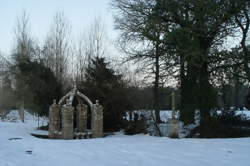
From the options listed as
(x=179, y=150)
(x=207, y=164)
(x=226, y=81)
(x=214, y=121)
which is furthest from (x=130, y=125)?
(x=207, y=164)

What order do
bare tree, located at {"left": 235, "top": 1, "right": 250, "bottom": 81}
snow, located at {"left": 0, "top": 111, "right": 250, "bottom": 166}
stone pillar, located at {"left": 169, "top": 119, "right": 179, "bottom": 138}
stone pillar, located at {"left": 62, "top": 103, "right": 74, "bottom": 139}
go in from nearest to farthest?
1. snow, located at {"left": 0, "top": 111, "right": 250, "bottom": 166}
2. stone pillar, located at {"left": 169, "top": 119, "right": 179, "bottom": 138}
3. stone pillar, located at {"left": 62, "top": 103, "right": 74, "bottom": 139}
4. bare tree, located at {"left": 235, "top": 1, "right": 250, "bottom": 81}

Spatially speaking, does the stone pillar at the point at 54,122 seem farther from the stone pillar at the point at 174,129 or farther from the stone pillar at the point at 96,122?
the stone pillar at the point at 174,129

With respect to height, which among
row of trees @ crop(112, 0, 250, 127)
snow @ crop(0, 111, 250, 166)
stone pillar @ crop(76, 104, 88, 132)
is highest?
row of trees @ crop(112, 0, 250, 127)

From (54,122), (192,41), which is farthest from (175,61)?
(54,122)

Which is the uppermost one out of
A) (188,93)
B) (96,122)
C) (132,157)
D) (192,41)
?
(192,41)

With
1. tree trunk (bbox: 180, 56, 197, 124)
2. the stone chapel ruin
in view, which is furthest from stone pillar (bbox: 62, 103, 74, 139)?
tree trunk (bbox: 180, 56, 197, 124)

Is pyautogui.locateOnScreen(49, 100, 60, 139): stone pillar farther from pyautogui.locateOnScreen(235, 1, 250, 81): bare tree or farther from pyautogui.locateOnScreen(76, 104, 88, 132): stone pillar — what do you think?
pyautogui.locateOnScreen(235, 1, 250, 81): bare tree

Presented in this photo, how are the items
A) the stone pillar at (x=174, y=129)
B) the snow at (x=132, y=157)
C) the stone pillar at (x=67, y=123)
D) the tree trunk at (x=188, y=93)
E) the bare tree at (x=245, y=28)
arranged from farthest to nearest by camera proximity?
1. the tree trunk at (x=188, y=93)
2. the bare tree at (x=245, y=28)
3. the stone pillar at (x=67, y=123)
4. the stone pillar at (x=174, y=129)
5. the snow at (x=132, y=157)

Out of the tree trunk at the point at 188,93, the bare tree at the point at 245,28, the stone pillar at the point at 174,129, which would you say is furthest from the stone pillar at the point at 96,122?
the bare tree at the point at 245,28

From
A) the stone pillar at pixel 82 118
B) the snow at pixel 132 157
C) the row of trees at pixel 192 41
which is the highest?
the row of trees at pixel 192 41

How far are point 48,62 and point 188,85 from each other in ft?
53.2

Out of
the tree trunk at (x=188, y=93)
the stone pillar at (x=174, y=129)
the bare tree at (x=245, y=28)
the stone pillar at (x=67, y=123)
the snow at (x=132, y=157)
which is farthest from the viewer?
the tree trunk at (x=188, y=93)

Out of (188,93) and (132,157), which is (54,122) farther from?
(132,157)

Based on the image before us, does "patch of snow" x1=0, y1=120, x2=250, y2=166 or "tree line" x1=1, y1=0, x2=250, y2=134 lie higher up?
"tree line" x1=1, y1=0, x2=250, y2=134
